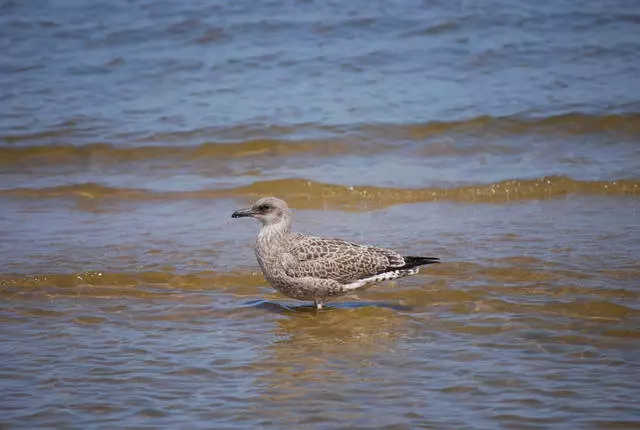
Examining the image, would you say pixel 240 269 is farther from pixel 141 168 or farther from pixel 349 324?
pixel 141 168

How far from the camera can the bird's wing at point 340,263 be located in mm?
7566

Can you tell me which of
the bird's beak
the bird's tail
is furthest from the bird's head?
the bird's tail

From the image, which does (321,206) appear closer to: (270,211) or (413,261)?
(270,211)

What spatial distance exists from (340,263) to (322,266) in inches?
5.5

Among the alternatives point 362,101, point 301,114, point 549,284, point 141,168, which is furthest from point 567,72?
point 549,284

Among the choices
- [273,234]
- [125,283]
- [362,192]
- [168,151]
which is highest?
[168,151]

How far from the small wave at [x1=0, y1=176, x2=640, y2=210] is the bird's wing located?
2.79m

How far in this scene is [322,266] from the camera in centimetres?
758

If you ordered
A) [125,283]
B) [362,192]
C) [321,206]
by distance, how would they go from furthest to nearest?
1. [362,192]
2. [321,206]
3. [125,283]

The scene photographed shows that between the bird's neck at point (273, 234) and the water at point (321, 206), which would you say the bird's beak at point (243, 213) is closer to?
the bird's neck at point (273, 234)

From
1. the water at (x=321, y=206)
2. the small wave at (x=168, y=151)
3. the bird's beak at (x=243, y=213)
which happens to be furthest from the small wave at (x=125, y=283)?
the small wave at (x=168, y=151)

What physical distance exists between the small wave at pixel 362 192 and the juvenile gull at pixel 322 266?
2782mm

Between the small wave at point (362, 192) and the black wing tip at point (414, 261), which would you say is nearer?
the black wing tip at point (414, 261)

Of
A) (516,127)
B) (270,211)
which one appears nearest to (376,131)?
(516,127)
